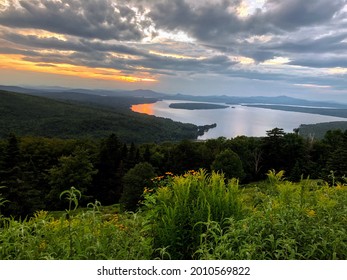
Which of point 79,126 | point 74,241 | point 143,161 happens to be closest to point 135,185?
point 143,161

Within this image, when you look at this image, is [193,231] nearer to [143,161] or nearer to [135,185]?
[135,185]

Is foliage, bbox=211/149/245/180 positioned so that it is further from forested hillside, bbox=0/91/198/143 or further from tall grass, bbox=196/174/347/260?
forested hillside, bbox=0/91/198/143

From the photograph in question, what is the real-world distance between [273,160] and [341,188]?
196ft

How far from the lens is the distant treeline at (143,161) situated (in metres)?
45.1

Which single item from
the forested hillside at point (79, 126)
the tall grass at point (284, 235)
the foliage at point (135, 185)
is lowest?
the forested hillside at point (79, 126)

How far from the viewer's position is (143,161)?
55.8 meters

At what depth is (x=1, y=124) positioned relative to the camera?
498ft

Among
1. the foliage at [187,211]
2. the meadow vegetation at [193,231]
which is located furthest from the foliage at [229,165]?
the foliage at [187,211]

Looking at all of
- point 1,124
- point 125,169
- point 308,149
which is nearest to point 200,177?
point 125,169

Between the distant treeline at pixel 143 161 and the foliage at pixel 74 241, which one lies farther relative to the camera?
the distant treeline at pixel 143 161

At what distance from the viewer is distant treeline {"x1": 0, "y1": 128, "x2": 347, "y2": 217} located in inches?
1775

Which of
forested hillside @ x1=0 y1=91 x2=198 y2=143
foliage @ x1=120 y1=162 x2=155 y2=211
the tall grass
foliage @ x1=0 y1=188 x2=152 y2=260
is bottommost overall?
forested hillside @ x1=0 y1=91 x2=198 y2=143

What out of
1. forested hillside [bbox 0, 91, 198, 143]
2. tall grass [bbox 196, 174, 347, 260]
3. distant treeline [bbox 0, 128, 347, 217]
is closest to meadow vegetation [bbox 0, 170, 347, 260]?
tall grass [bbox 196, 174, 347, 260]

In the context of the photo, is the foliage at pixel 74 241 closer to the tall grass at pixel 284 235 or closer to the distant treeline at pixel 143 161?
the tall grass at pixel 284 235
